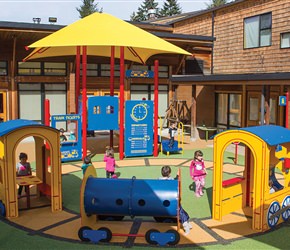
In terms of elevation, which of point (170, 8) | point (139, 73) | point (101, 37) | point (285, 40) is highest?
point (170, 8)

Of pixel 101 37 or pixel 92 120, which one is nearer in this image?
pixel 101 37

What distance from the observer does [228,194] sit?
9398 millimetres

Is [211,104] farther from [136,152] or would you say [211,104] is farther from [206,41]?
[136,152]

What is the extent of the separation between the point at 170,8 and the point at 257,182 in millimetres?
84865

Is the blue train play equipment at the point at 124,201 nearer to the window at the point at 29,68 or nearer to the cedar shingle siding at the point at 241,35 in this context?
the cedar shingle siding at the point at 241,35

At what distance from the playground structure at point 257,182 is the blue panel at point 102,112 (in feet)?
27.0

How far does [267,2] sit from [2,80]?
1543 centimetres

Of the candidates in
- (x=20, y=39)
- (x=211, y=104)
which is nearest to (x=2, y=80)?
(x=20, y=39)

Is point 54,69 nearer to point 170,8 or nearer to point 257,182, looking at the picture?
point 257,182

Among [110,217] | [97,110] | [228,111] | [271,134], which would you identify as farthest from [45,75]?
[271,134]

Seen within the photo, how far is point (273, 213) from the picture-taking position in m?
8.55

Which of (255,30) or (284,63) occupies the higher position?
(255,30)

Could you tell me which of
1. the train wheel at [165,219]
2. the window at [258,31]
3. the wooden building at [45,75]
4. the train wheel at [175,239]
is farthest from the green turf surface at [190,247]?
the window at [258,31]

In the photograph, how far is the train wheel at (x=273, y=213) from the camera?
332 inches
